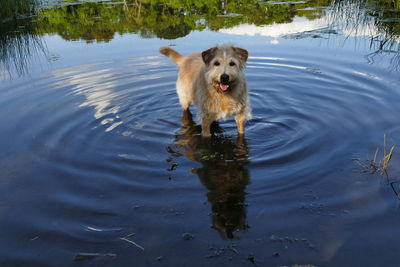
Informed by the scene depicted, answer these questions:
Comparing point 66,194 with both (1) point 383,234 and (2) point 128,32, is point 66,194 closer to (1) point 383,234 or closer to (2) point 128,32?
(1) point 383,234

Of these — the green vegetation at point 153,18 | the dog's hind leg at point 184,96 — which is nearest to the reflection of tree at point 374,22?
the green vegetation at point 153,18

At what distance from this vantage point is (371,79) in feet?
25.7

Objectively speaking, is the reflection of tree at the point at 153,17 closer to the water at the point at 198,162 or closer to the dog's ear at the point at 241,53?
the water at the point at 198,162

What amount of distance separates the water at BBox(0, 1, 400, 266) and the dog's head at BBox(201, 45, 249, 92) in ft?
3.54

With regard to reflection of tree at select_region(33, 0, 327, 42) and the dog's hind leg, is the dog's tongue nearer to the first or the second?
the dog's hind leg

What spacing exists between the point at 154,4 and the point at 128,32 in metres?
8.57

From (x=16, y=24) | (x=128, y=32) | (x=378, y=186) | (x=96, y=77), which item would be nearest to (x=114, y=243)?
(x=378, y=186)

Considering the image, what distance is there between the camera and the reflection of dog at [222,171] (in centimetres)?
375

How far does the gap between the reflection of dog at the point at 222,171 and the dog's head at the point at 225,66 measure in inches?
39.1

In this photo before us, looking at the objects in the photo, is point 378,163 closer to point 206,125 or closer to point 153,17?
point 206,125

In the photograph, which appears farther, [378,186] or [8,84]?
[8,84]

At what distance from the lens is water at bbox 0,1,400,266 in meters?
3.36

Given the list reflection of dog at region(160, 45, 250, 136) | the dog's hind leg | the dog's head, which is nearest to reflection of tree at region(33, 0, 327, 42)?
the dog's hind leg

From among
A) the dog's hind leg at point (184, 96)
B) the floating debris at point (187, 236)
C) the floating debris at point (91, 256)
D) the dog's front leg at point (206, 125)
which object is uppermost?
the dog's hind leg at point (184, 96)
